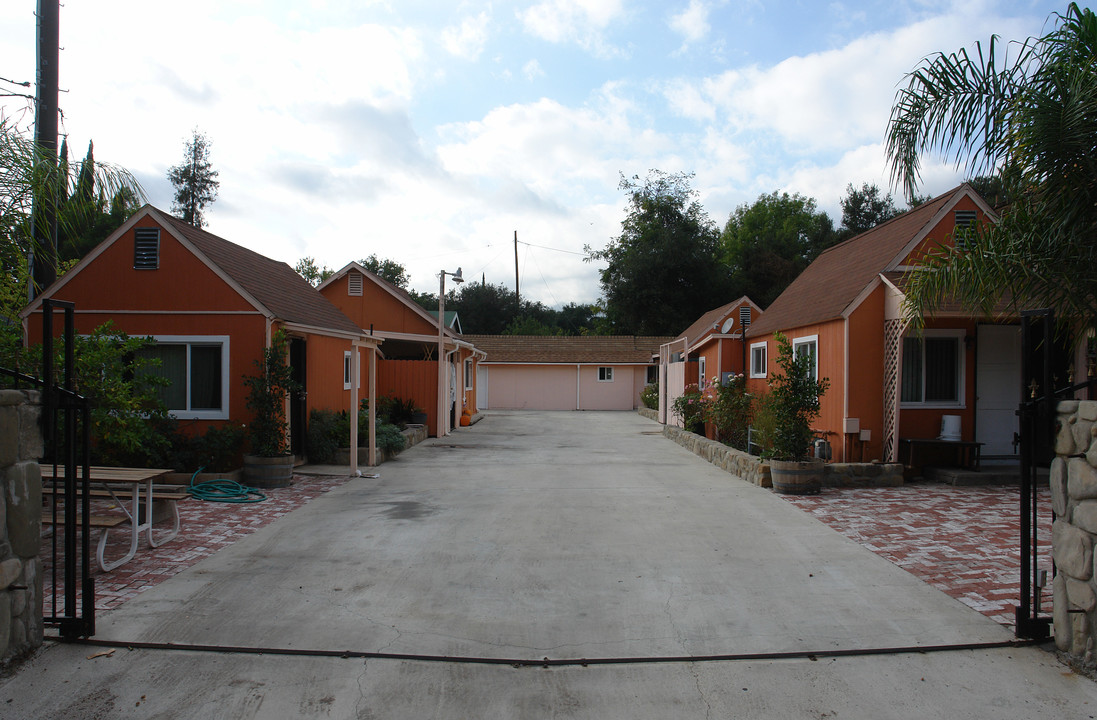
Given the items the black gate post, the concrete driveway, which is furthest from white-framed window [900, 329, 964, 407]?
the black gate post

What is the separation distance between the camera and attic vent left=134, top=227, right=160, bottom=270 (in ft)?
38.1

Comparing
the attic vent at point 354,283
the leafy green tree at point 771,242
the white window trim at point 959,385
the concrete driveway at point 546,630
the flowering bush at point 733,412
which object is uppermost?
Result: the leafy green tree at point 771,242

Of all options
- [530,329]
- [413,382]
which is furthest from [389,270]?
[413,382]

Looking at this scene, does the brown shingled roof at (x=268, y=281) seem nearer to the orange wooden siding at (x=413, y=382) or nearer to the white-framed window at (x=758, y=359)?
the orange wooden siding at (x=413, y=382)

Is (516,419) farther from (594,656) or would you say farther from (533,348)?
(594,656)

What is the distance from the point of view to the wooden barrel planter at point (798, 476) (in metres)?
10.1

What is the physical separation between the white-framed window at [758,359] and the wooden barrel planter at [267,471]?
33.8 feet

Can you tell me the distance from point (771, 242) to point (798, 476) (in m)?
41.6

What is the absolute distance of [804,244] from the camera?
50469 millimetres

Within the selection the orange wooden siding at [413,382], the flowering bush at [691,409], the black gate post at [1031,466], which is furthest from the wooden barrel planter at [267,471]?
the flowering bush at [691,409]

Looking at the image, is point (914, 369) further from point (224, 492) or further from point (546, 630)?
point (224, 492)

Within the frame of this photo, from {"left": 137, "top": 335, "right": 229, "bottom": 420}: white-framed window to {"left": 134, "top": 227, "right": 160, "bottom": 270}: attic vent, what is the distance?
1271 millimetres

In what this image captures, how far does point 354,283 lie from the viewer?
2294 cm

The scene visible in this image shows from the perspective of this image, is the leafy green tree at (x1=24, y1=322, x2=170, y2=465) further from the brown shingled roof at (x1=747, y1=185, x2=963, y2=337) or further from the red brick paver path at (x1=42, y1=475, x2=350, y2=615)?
the brown shingled roof at (x1=747, y1=185, x2=963, y2=337)
